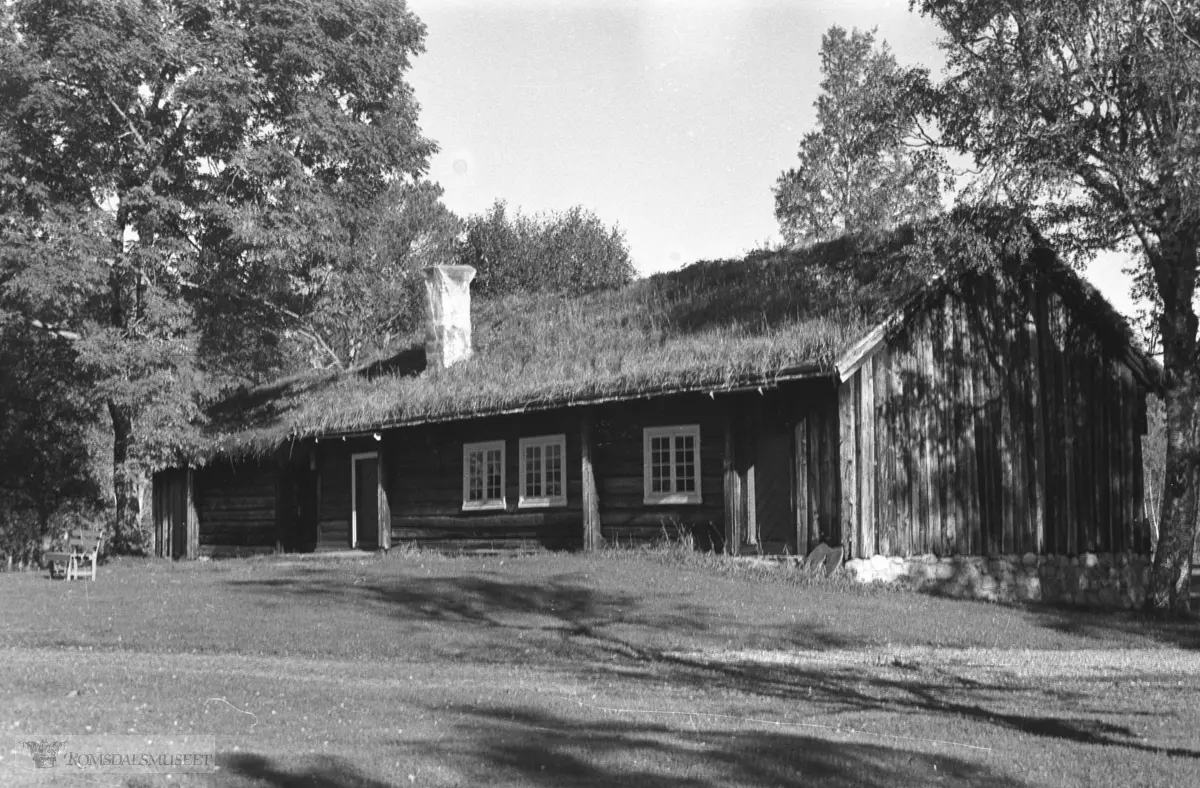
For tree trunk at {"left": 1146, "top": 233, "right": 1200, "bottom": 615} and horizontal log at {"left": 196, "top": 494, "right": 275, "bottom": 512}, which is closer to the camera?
tree trunk at {"left": 1146, "top": 233, "right": 1200, "bottom": 615}

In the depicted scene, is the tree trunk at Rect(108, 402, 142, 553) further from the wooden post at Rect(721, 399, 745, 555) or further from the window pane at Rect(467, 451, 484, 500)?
the wooden post at Rect(721, 399, 745, 555)

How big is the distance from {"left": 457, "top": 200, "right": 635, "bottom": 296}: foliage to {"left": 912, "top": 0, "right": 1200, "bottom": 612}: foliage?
4777 cm

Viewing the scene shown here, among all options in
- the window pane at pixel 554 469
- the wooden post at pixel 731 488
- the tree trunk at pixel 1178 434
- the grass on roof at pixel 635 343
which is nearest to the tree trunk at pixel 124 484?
the grass on roof at pixel 635 343

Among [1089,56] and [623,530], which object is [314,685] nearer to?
[623,530]

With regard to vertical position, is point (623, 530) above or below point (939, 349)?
below

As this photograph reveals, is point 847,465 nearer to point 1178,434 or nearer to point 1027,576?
point 1027,576

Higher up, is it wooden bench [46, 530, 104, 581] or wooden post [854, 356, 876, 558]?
wooden post [854, 356, 876, 558]

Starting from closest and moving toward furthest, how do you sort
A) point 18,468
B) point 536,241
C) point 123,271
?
point 123,271 < point 18,468 < point 536,241

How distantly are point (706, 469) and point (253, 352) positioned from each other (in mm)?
17755

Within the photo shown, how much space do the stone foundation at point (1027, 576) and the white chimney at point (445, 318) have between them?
13214mm

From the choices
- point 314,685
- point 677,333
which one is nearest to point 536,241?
point 677,333

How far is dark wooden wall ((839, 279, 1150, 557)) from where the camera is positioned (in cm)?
2481

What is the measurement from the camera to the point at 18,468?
50844mm

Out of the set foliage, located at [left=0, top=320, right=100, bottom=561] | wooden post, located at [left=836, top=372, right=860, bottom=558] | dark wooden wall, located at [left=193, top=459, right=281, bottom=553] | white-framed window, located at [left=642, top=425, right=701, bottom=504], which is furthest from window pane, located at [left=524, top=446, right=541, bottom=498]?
foliage, located at [left=0, top=320, right=100, bottom=561]
